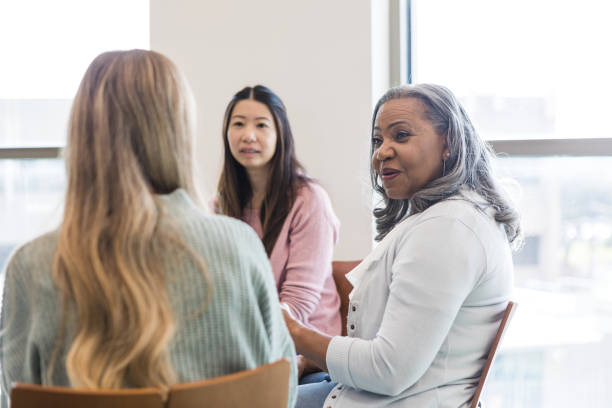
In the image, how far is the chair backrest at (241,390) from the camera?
92 cm

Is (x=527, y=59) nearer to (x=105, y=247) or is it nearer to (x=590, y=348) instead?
(x=590, y=348)

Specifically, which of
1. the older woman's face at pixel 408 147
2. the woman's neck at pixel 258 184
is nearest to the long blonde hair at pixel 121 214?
the older woman's face at pixel 408 147

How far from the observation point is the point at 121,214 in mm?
987

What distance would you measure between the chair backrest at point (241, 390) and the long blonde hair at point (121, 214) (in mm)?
64

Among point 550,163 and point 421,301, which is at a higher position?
point 550,163

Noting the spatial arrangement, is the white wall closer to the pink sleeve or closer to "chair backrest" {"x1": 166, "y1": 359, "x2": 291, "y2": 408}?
the pink sleeve

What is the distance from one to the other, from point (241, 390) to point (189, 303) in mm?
167

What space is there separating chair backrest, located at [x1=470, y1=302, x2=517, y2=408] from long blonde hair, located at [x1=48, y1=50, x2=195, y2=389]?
2.50 ft

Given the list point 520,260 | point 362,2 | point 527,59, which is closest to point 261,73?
point 362,2

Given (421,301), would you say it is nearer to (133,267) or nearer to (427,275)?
(427,275)

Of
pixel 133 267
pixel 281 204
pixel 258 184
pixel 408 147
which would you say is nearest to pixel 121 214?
pixel 133 267

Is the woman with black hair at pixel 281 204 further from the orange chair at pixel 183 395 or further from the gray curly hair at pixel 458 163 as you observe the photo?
the orange chair at pixel 183 395

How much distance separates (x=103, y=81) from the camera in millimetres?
1041

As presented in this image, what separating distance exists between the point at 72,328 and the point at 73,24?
2504 mm
